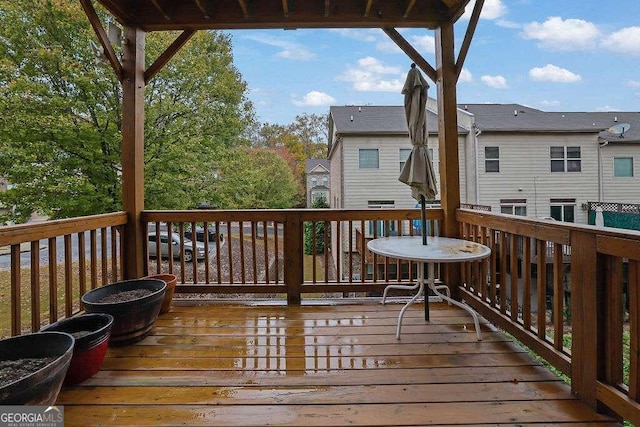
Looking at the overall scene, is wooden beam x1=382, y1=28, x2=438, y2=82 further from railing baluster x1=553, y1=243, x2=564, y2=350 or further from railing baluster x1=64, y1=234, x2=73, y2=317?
railing baluster x1=64, y1=234, x2=73, y2=317

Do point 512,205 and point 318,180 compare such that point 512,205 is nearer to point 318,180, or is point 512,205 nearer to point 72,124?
point 318,180

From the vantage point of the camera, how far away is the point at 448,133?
3371mm

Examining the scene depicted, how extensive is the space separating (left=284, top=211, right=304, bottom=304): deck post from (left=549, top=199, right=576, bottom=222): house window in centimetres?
1066

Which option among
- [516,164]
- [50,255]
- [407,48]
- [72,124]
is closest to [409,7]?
[407,48]

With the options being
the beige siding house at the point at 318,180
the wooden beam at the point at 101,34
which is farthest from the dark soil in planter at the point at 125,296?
the beige siding house at the point at 318,180

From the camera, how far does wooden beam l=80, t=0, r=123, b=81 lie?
9.30ft

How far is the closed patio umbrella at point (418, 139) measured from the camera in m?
2.75

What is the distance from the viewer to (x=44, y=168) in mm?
6059

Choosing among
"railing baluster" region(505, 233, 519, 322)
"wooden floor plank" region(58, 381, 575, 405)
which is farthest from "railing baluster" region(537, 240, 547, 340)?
"wooden floor plank" region(58, 381, 575, 405)

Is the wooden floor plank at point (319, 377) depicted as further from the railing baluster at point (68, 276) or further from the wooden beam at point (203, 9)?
the wooden beam at point (203, 9)

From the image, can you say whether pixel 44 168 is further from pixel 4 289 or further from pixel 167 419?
pixel 167 419

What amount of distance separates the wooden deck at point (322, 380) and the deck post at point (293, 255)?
0.54 metres

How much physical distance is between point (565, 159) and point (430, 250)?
36.2ft

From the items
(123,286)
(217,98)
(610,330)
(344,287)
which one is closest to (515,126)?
(217,98)
